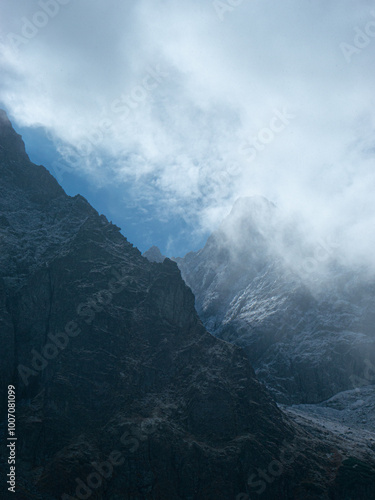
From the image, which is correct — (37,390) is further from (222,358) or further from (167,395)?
(222,358)

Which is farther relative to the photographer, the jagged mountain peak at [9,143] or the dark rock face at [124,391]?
the jagged mountain peak at [9,143]

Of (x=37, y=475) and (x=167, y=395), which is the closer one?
(x=37, y=475)

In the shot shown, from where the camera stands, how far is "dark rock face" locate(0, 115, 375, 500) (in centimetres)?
8106

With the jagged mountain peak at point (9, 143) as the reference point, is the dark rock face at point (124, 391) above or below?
below

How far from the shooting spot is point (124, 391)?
324 ft

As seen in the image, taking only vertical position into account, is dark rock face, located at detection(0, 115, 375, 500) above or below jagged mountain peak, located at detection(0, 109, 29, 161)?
below

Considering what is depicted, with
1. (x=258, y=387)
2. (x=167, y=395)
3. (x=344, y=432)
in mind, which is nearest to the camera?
(x=167, y=395)

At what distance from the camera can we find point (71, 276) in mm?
119812

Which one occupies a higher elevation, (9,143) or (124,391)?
(9,143)

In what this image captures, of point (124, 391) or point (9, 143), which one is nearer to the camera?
point (124, 391)

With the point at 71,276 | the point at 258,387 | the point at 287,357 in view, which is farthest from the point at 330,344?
the point at 71,276

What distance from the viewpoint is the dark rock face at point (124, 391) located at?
81.1m

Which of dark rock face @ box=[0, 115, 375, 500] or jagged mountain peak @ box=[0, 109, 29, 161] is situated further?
jagged mountain peak @ box=[0, 109, 29, 161]

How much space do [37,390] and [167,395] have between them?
32642 mm
